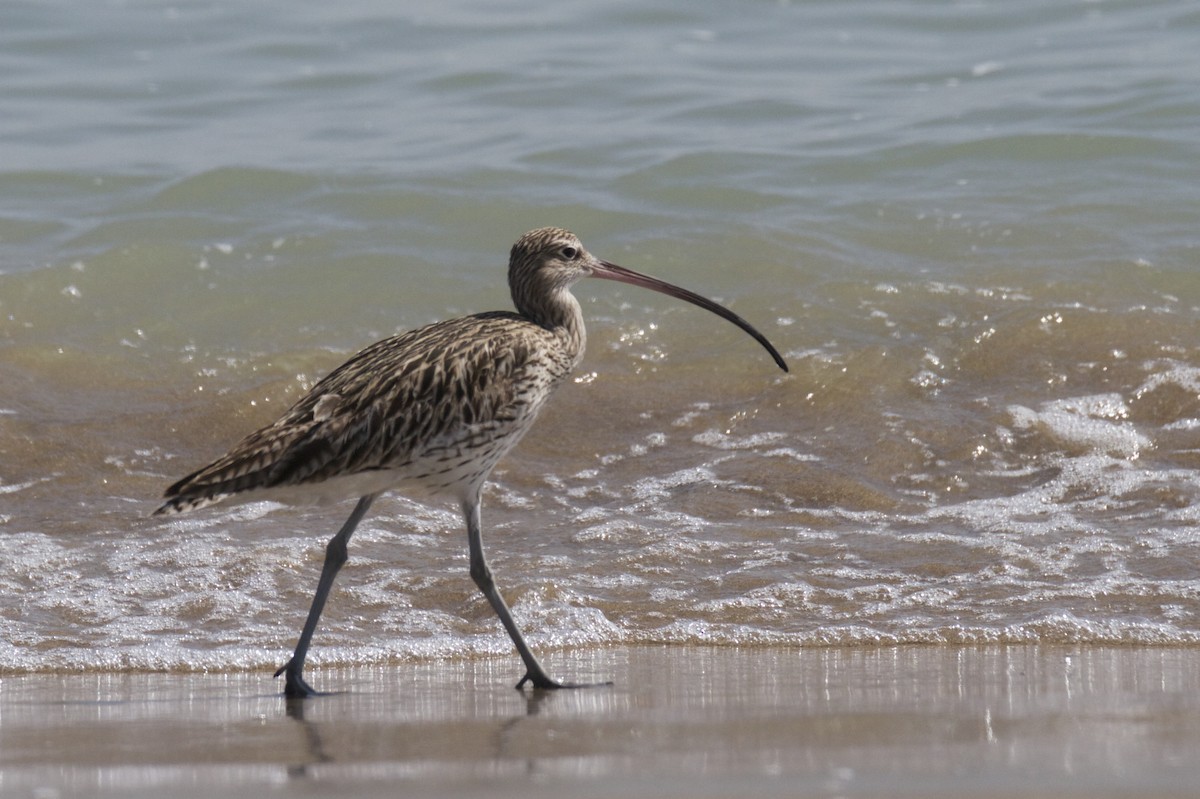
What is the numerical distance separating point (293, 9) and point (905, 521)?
51.0 feet

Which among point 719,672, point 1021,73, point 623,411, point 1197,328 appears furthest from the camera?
point 1021,73

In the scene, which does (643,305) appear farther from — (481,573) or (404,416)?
(404,416)

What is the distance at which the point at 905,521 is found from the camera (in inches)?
341

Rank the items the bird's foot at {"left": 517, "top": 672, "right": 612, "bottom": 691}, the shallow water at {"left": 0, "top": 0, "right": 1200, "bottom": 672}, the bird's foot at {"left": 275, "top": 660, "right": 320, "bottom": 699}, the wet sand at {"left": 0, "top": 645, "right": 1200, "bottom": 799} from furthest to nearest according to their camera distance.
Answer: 1. the shallow water at {"left": 0, "top": 0, "right": 1200, "bottom": 672}
2. the bird's foot at {"left": 517, "top": 672, "right": 612, "bottom": 691}
3. the bird's foot at {"left": 275, "top": 660, "right": 320, "bottom": 699}
4. the wet sand at {"left": 0, "top": 645, "right": 1200, "bottom": 799}

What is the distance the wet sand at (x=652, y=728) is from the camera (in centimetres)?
→ 429

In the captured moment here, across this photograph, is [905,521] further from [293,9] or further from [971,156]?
[293,9]

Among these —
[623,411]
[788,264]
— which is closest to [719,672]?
[623,411]

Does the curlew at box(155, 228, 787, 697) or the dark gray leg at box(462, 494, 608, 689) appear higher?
the curlew at box(155, 228, 787, 697)

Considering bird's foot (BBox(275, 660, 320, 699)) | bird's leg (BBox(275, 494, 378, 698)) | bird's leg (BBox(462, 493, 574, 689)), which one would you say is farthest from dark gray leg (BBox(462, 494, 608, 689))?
bird's foot (BBox(275, 660, 320, 699))

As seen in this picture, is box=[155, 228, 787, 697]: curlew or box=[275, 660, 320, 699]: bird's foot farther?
box=[155, 228, 787, 697]: curlew

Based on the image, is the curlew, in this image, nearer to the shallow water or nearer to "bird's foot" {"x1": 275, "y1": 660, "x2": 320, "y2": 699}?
"bird's foot" {"x1": 275, "y1": 660, "x2": 320, "y2": 699}

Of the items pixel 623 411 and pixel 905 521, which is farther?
pixel 623 411

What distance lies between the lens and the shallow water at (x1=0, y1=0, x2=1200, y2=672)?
24.8 ft

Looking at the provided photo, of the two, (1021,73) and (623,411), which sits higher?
(1021,73)
